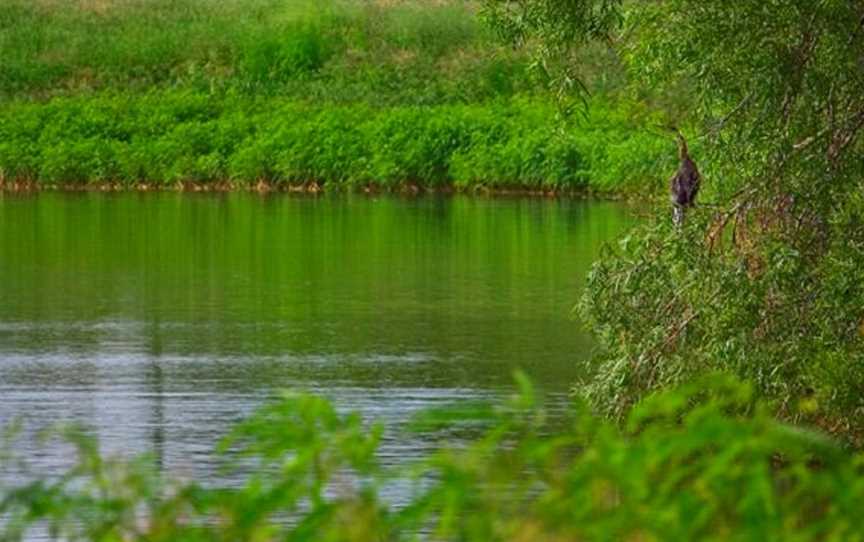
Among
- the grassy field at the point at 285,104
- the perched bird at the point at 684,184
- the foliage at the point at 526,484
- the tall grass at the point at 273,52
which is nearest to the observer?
the foliage at the point at 526,484

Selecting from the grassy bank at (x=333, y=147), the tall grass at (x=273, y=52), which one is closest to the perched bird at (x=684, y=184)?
the grassy bank at (x=333, y=147)

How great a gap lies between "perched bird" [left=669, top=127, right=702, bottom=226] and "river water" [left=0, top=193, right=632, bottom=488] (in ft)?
5.39

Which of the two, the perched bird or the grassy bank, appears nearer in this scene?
the perched bird

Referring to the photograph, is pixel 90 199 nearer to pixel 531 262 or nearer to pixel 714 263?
pixel 531 262

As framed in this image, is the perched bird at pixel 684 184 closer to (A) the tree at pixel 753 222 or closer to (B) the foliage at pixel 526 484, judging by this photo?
(A) the tree at pixel 753 222

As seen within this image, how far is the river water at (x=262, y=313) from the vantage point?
17156 millimetres

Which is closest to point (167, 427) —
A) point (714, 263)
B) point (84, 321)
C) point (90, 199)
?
point (714, 263)

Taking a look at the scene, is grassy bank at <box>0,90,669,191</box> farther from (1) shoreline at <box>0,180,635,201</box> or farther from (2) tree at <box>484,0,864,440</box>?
(2) tree at <box>484,0,864,440</box>

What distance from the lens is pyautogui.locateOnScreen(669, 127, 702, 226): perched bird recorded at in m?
15.5

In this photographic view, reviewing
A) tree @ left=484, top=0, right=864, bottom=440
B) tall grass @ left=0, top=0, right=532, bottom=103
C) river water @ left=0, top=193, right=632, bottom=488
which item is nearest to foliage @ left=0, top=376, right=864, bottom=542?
river water @ left=0, top=193, right=632, bottom=488

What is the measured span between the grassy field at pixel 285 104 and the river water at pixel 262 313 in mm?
6350

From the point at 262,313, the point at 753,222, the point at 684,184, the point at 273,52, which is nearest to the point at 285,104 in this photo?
the point at 273,52

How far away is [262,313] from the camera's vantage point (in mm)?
23828

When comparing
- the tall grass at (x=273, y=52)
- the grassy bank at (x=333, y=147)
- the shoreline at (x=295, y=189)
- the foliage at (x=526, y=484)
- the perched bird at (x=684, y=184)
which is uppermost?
the tall grass at (x=273, y=52)
